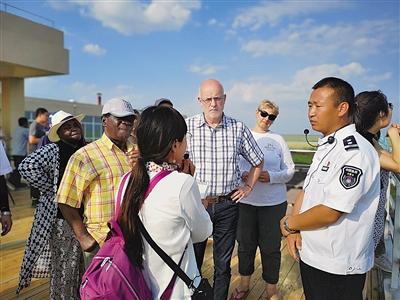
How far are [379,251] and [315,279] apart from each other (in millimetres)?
1301

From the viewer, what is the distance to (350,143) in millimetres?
1495

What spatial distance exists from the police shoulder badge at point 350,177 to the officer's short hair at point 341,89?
298 millimetres

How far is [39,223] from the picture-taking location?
7.71 feet

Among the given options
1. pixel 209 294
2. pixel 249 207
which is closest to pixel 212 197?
pixel 249 207

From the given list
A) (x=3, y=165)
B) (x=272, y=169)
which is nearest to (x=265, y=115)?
(x=272, y=169)

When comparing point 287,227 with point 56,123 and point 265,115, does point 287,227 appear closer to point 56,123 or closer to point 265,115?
point 265,115

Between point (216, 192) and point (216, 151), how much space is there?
0.29 meters

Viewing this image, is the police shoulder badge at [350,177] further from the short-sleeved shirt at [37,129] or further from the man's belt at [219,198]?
the short-sleeved shirt at [37,129]

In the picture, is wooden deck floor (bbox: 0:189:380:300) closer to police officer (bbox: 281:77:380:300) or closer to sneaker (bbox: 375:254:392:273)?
sneaker (bbox: 375:254:392:273)

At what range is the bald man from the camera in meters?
2.47

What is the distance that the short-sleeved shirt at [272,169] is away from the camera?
289 centimetres

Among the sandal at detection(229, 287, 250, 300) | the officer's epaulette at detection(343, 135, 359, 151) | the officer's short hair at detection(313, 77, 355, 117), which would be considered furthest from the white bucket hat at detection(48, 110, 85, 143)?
the sandal at detection(229, 287, 250, 300)

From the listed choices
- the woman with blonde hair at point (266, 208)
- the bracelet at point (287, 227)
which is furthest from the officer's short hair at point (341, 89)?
the woman with blonde hair at point (266, 208)

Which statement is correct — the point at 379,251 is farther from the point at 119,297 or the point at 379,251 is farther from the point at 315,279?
the point at 119,297
